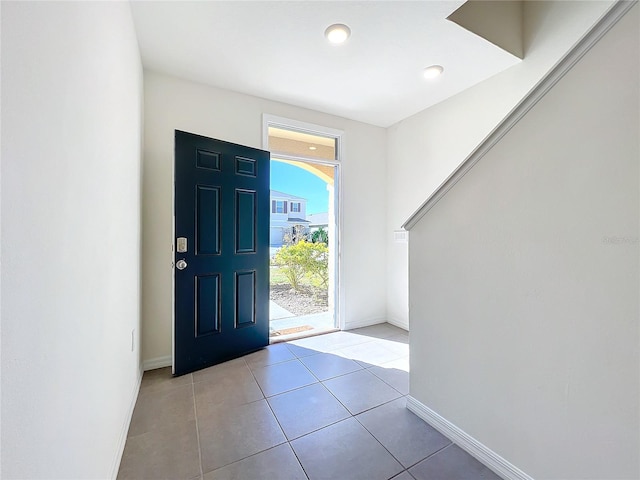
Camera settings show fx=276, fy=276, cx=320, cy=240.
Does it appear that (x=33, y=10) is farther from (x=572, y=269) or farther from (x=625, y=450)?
(x=625, y=450)

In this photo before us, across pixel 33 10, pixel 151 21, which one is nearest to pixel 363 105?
pixel 151 21

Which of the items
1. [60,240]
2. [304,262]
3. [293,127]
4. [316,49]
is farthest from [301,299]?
[60,240]

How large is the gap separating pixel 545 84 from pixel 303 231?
9.92 ft

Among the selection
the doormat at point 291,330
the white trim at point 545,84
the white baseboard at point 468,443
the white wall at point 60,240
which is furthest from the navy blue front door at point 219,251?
the white trim at point 545,84

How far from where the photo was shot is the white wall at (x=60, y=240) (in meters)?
0.55

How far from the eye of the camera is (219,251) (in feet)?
8.13

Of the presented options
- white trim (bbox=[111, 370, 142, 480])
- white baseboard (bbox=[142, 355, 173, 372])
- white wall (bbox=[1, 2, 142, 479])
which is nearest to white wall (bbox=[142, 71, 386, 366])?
white baseboard (bbox=[142, 355, 173, 372])

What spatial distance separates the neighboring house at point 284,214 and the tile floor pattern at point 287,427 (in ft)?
5.27

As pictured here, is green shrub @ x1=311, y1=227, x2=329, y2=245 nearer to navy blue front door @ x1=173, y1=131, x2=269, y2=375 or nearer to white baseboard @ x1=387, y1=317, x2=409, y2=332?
navy blue front door @ x1=173, y1=131, x2=269, y2=375

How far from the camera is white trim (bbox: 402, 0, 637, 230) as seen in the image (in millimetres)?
924

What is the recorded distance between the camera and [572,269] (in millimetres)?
1069

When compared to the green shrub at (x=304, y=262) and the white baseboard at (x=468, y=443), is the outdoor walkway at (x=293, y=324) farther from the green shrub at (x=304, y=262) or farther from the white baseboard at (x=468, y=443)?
the white baseboard at (x=468, y=443)

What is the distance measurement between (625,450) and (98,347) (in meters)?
1.94

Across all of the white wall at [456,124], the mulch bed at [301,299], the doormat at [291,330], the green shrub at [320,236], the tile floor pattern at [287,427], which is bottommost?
the tile floor pattern at [287,427]
